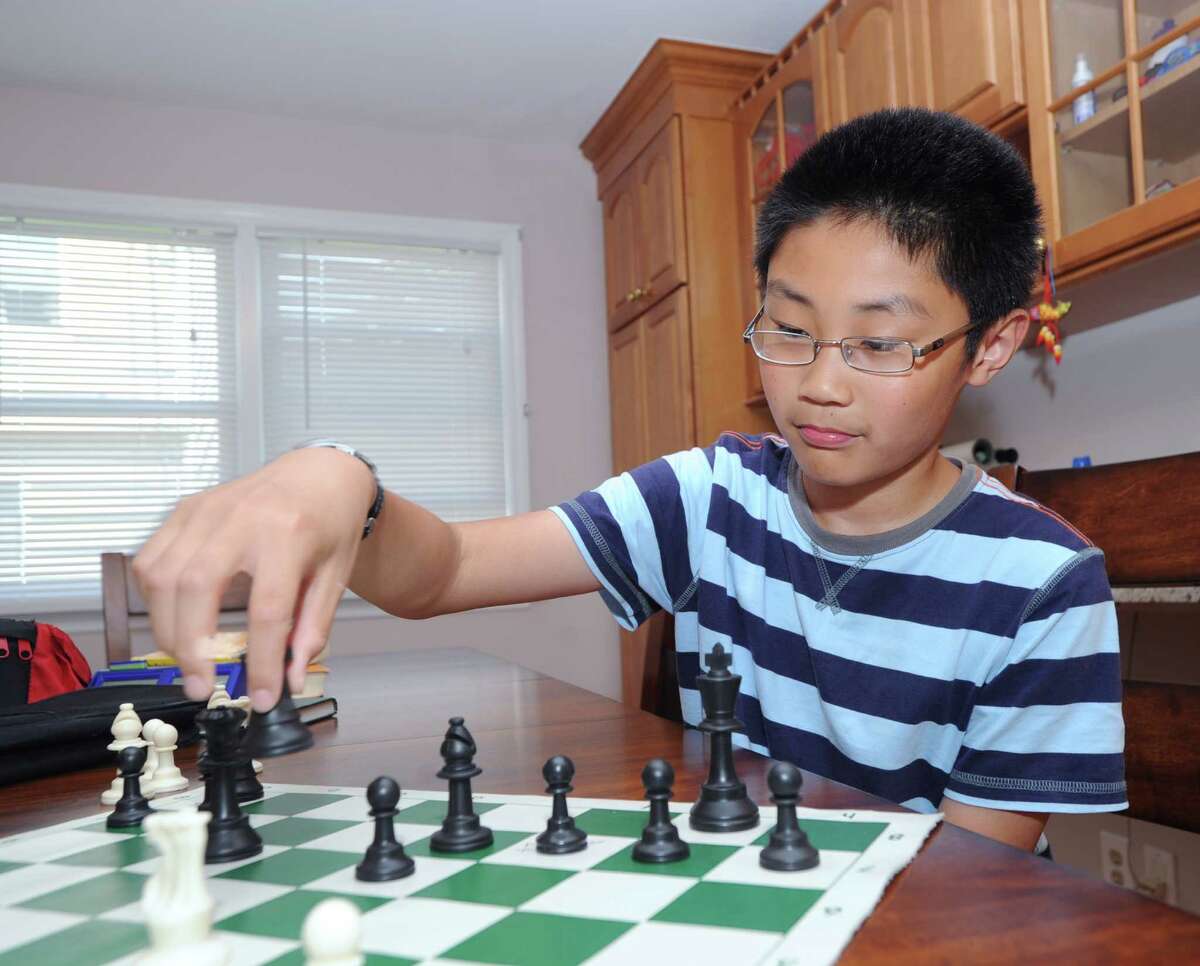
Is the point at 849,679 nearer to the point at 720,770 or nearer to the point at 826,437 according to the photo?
the point at 826,437

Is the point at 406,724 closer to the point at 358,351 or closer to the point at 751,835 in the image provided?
the point at 751,835

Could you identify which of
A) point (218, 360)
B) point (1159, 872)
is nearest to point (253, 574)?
point (1159, 872)

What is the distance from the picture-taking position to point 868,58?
2643 mm

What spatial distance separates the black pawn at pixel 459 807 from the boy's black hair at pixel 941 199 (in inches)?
Answer: 26.3

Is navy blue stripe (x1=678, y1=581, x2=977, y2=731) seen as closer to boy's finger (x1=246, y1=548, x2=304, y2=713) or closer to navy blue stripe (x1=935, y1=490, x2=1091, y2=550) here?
navy blue stripe (x1=935, y1=490, x2=1091, y2=550)

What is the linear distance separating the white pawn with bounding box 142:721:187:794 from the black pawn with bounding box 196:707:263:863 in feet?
0.55

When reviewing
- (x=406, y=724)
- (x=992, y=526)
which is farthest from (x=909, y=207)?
(x=406, y=724)

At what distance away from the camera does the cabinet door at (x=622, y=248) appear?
4.01 meters

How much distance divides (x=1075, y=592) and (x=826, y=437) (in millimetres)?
281

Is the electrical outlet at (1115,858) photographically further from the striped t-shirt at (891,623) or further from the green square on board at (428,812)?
the green square on board at (428,812)

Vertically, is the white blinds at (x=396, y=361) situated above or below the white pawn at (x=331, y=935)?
above

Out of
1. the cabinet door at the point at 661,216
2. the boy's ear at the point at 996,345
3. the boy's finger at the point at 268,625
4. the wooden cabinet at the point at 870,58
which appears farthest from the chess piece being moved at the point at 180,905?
the cabinet door at the point at 661,216

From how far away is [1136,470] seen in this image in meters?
1.14

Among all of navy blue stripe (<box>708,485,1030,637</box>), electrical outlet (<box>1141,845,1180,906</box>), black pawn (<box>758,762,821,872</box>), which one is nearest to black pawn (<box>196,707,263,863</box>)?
black pawn (<box>758,762,821,872</box>)
